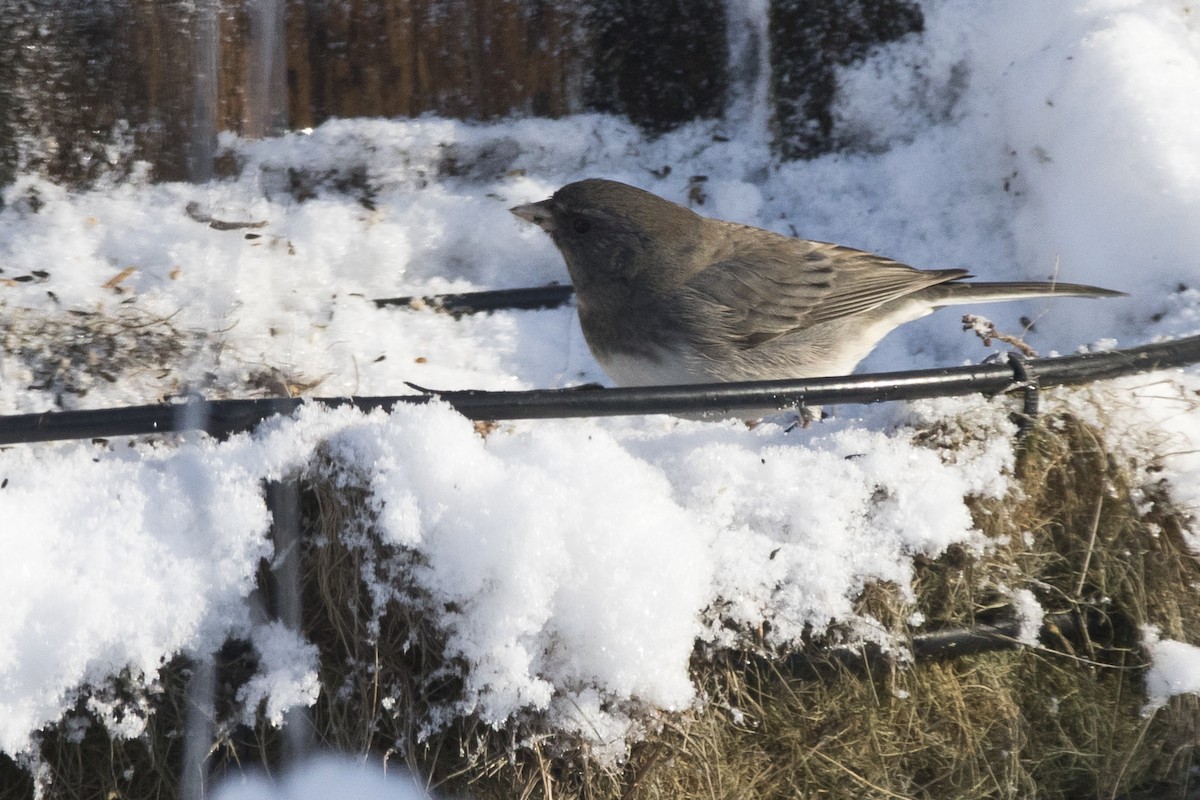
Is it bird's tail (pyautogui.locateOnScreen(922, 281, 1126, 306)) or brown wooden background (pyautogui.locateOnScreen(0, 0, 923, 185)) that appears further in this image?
brown wooden background (pyautogui.locateOnScreen(0, 0, 923, 185))

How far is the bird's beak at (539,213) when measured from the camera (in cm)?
380

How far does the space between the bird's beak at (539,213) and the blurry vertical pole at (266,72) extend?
1.09 meters

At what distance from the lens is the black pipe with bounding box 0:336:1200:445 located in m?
2.02

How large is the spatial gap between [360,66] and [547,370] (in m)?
1.36

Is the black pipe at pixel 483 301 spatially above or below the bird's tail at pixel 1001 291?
below

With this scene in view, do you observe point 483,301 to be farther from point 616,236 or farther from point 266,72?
point 266,72

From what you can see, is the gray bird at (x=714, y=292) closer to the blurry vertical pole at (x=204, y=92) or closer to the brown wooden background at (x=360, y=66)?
the brown wooden background at (x=360, y=66)

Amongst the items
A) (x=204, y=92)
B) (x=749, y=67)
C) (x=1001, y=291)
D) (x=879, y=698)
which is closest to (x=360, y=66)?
(x=204, y=92)

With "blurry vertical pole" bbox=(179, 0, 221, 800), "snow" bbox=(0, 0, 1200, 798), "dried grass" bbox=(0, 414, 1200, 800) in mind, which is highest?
"blurry vertical pole" bbox=(179, 0, 221, 800)

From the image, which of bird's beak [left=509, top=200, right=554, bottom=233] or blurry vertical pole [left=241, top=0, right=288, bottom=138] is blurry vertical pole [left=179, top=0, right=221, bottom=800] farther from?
bird's beak [left=509, top=200, right=554, bottom=233]

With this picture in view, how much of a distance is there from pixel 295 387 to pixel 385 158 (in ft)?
4.07

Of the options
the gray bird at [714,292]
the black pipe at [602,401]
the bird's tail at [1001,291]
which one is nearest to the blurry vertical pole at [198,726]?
the black pipe at [602,401]

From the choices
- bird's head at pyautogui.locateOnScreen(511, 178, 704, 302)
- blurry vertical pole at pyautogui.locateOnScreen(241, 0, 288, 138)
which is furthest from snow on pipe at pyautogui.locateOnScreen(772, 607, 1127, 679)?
blurry vertical pole at pyautogui.locateOnScreen(241, 0, 288, 138)

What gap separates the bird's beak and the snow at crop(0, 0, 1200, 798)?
0.47 m
